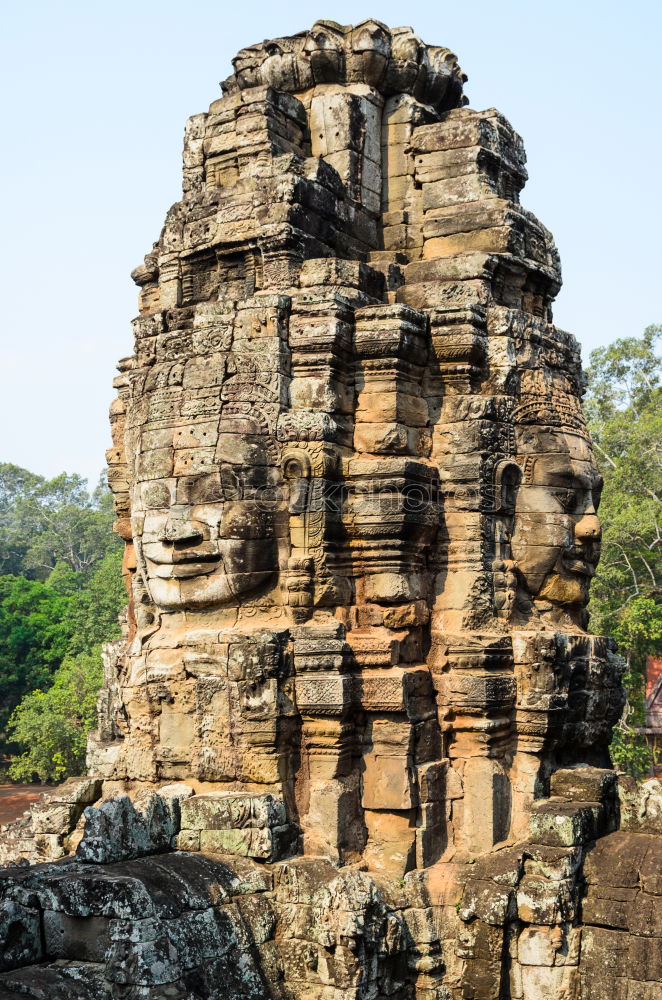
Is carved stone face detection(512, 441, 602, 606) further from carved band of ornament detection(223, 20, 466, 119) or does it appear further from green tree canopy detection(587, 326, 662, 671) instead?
green tree canopy detection(587, 326, 662, 671)

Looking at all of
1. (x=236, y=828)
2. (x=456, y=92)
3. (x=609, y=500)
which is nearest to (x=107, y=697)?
(x=236, y=828)

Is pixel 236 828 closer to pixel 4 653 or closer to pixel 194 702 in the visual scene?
pixel 194 702

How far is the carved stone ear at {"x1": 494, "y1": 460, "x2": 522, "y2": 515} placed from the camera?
10.2 m

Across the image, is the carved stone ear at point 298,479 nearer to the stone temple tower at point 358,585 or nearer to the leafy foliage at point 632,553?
the stone temple tower at point 358,585

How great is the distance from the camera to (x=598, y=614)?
25047 millimetres

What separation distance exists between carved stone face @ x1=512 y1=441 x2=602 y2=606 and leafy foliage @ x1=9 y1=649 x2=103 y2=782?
18.8m

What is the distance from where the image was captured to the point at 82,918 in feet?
25.8

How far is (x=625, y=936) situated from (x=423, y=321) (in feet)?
17.0

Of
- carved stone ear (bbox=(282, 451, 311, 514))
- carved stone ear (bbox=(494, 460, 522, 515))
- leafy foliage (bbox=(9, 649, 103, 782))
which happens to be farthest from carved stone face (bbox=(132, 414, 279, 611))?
leafy foliage (bbox=(9, 649, 103, 782))

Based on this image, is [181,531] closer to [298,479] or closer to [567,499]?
[298,479]

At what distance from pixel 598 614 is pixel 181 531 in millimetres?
16895

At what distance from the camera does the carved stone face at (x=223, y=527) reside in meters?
9.66

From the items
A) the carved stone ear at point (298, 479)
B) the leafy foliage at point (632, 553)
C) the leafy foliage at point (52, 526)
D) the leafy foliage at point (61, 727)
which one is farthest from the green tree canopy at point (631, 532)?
the leafy foliage at point (52, 526)

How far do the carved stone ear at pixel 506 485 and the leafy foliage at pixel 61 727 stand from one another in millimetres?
18936
